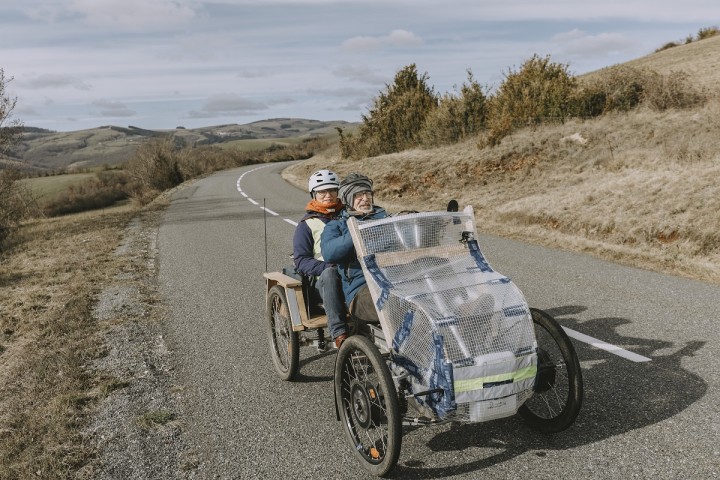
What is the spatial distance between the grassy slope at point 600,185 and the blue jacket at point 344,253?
5.94m

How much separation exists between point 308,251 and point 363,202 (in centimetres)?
78

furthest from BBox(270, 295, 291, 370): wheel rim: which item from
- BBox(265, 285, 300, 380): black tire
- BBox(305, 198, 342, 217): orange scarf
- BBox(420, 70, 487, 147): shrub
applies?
BBox(420, 70, 487, 147): shrub

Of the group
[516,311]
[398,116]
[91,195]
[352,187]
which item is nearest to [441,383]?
[516,311]

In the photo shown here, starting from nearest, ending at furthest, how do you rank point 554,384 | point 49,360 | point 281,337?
point 554,384 < point 281,337 < point 49,360

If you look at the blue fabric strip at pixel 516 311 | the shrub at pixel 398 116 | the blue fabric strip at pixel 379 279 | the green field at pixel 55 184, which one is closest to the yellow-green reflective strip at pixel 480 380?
the blue fabric strip at pixel 516 311

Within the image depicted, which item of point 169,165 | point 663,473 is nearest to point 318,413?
point 663,473

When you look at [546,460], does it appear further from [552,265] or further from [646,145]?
[646,145]

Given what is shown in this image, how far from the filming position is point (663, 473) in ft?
10.6

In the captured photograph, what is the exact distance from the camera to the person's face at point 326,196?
499 cm

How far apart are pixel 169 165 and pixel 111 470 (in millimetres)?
37834

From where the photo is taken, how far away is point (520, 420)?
3963 mm

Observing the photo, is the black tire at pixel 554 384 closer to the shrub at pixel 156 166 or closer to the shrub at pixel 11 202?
the shrub at pixel 11 202

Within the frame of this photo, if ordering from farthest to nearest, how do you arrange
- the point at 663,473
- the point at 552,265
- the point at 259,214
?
the point at 259,214 < the point at 552,265 < the point at 663,473

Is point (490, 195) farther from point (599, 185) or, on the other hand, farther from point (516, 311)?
point (516, 311)
